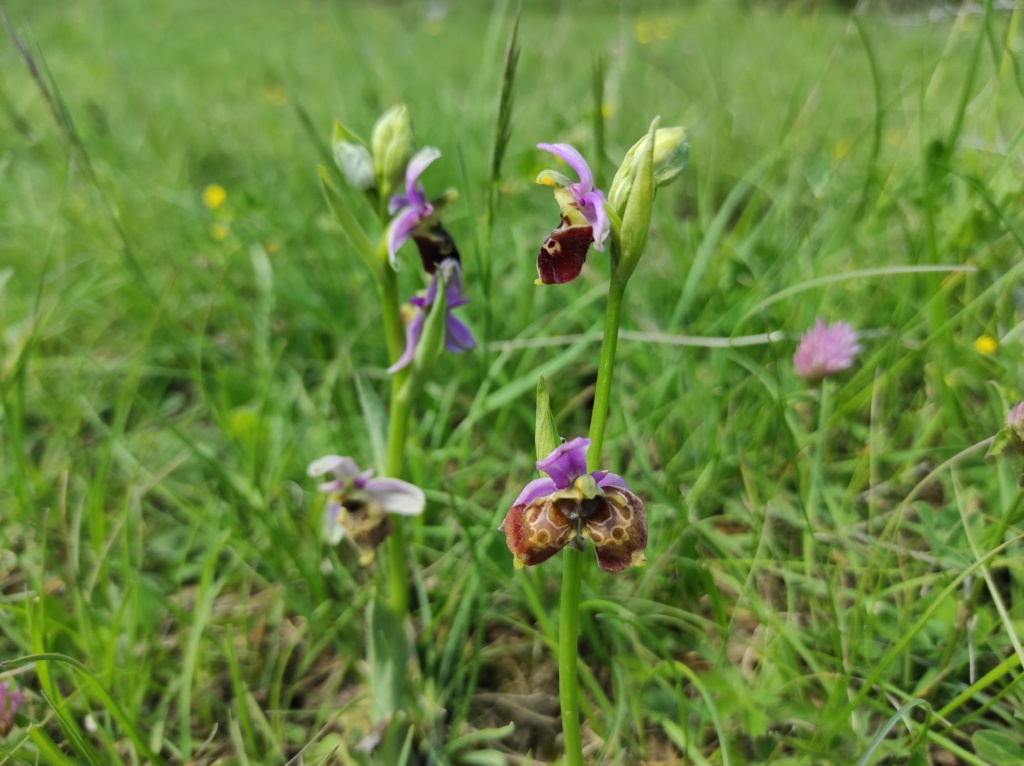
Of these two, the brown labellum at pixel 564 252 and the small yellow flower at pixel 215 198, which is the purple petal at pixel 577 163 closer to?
the brown labellum at pixel 564 252

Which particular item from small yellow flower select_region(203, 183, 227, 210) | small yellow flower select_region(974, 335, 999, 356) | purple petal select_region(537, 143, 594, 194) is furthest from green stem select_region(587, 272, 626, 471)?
Result: small yellow flower select_region(203, 183, 227, 210)

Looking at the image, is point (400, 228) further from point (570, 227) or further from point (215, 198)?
point (215, 198)

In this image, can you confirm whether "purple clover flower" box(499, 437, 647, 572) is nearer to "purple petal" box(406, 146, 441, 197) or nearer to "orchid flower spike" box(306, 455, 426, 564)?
"orchid flower spike" box(306, 455, 426, 564)

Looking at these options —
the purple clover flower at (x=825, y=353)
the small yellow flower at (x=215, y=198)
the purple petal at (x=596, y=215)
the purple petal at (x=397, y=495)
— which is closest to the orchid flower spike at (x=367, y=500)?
the purple petal at (x=397, y=495)

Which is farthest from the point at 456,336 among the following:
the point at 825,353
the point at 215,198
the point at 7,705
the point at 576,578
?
the point at 215,198

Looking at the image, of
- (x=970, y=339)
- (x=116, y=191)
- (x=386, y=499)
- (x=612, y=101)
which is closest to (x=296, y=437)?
(x=386, y=499)

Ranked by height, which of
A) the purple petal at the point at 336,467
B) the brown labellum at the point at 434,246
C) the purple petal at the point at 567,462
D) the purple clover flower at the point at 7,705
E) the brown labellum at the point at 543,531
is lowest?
the purple clover flower at the point at 7,705

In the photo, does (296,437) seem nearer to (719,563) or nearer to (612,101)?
(719,563)
